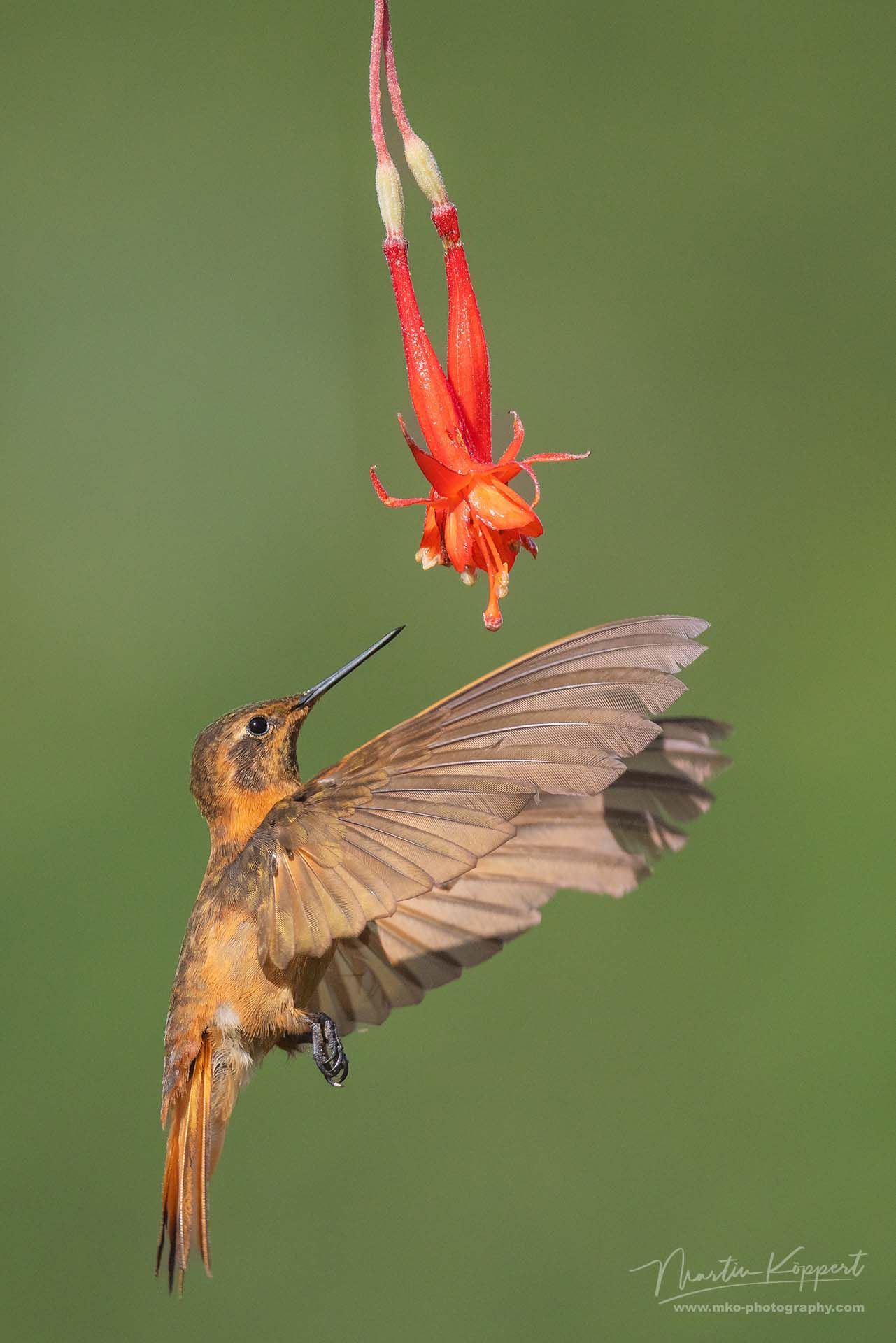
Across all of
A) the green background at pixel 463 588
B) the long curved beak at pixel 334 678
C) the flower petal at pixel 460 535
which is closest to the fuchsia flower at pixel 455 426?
the flower petal at pixel 460 535

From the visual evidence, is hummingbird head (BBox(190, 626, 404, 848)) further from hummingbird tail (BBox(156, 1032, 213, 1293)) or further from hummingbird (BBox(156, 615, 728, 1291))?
hummingbird tail (BBox(156, 1032, 213, 1293))

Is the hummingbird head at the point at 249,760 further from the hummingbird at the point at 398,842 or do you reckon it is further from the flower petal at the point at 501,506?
the flower petal at the point at 501,506

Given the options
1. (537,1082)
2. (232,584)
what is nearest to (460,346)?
(537,1082)

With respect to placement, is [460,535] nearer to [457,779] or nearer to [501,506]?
[501,506]

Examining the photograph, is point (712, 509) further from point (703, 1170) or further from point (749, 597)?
point (703, 1170)

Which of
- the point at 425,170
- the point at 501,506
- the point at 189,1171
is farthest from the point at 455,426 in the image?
the point at 189,1171

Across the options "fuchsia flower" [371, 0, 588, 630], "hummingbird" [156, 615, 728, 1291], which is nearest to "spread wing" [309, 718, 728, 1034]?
"hummingbird" [156, 615, 728, 1291]
